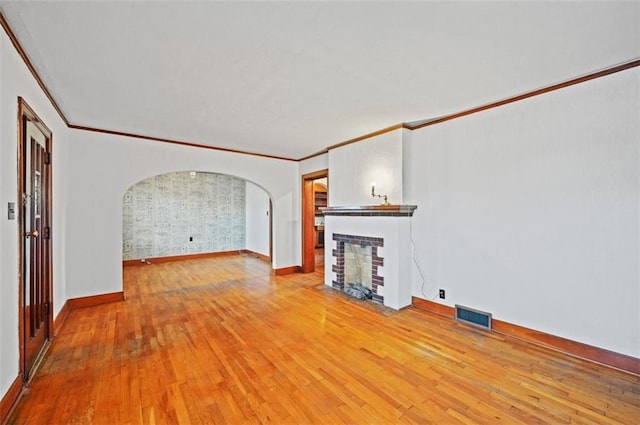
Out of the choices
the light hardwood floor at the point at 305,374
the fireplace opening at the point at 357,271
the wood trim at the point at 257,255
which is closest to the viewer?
the light hardwood floor at the point at 305,374

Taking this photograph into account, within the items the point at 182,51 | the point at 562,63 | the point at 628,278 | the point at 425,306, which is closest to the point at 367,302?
the point at 425,306

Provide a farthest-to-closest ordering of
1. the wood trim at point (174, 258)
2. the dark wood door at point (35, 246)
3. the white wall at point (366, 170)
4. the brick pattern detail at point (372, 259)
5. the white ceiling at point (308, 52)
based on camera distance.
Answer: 1. the wood trim at point (174, 258)
2. the brick pattern detail at point (372, 259)
3. the white wall at point (366, 170)
4. the dark wood door at point (35, 246)
5. the white ceiling at point (308, 52)

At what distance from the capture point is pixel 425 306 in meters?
3.75

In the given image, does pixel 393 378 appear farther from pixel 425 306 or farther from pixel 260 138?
pixel 260 138

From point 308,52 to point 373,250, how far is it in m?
2.84

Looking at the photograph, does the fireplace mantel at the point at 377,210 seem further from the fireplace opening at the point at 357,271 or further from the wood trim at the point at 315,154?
the wood trim at the point at 315,154

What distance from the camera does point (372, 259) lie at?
4141 mm

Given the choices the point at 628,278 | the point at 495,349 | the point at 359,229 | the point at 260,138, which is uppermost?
the point at 260,138

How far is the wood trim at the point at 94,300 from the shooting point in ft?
12.2

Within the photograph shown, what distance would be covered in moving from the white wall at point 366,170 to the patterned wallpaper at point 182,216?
4525 millimetres

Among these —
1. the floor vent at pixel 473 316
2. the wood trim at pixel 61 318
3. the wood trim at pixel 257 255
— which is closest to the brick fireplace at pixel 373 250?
the floor vent at pixel 473 316

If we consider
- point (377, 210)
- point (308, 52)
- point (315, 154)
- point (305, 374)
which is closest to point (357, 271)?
point (377, 210)

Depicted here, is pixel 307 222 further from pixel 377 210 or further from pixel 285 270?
pixel 377 210

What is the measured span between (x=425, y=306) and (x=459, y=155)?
6.59 feet
